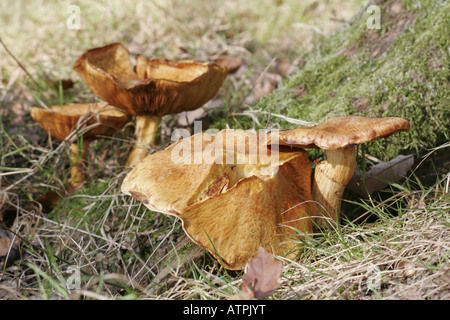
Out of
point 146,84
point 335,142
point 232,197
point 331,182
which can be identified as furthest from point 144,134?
point 335,142

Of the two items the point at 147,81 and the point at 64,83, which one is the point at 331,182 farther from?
the point at 64,83

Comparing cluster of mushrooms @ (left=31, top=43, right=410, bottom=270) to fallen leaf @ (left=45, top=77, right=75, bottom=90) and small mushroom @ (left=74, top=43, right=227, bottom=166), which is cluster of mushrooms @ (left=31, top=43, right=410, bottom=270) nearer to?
small mushroom @ (left=74, top=43, right=227, bottom=166)


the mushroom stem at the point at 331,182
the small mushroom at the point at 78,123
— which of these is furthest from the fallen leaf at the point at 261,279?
the small mushroom at the point at 78,123

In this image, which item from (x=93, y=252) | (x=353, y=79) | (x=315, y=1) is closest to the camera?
(x=93, y=252)

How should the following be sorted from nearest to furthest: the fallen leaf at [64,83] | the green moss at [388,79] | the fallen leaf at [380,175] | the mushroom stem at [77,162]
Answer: the fallen leaf at [380,175] → the green moss at [388,79] → the mushroom stem at [77,162] → the fallen leaf at [64,83]

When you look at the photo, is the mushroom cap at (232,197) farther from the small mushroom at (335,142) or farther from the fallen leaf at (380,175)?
the fallen leaf at (380,175)
